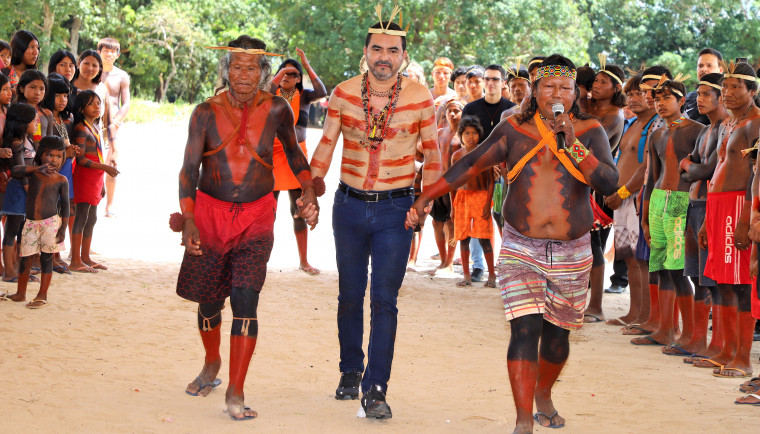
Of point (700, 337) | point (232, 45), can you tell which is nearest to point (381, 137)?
point (232, 45)

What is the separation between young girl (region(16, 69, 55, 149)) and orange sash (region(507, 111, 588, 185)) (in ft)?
17.5

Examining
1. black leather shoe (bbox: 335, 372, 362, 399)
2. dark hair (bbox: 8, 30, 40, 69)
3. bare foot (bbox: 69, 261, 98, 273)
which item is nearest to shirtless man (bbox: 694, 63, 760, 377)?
black leather shoe (bbox: 335, 372, 362, 399)

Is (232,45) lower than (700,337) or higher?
higher

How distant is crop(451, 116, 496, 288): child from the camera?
9539 mm

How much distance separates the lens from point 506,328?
7883 millimetres

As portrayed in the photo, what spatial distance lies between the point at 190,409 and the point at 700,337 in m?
4.03

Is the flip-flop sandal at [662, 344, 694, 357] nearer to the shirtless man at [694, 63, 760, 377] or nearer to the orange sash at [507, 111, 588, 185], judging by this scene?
the shirtless man at [694, 63, 760, 377]

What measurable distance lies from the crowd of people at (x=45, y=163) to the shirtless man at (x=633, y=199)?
4860mm

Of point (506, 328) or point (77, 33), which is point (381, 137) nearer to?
point (506, 328)

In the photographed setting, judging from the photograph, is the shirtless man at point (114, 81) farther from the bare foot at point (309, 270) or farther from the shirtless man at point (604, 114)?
the shirtless man at point (604, 114)

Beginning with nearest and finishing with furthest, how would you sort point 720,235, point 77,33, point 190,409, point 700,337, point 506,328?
point 190,409 → point 720,235 → point 700,337 → point 506,328 → point 77,33

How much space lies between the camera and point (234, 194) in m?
5.22

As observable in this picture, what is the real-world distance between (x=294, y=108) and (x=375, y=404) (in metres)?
5.34

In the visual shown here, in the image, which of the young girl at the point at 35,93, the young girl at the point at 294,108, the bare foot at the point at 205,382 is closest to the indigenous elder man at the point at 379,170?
the bare foot at the point at 205,382
